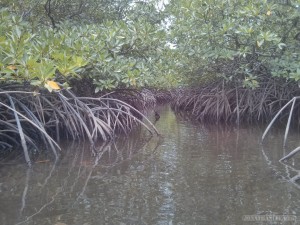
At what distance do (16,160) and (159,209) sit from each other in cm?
212

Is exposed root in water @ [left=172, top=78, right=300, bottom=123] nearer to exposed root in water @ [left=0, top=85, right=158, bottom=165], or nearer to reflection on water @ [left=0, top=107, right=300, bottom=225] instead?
reflection on water @ [left=0, top=107, right=300, bottom=225]

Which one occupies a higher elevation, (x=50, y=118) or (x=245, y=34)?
(x=245, y=34)

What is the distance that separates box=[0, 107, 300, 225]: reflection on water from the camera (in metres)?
2.65

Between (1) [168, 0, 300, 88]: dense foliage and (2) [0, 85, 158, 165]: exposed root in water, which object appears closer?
(2) [0, 85, 158, 165]: exposed root in water

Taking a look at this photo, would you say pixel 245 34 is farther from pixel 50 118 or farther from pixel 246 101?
pixel 50 118

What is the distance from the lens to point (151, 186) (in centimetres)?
330

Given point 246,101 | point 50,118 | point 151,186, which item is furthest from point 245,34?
point 151,186

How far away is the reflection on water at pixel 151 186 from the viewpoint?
2.65 m

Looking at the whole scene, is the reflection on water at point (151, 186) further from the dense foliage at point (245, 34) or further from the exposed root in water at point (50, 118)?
the dense foliage at point (245, 34)

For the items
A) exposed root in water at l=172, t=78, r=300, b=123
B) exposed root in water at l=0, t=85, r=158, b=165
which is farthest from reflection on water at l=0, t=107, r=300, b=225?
exposed root in water at l=172, t=78, r=300, b=123

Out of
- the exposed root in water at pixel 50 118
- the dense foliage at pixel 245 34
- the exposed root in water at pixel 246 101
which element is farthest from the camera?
the exposed root in water at pixel 246 101

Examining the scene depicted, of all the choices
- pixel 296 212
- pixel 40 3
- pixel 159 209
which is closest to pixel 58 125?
pixel 40 3

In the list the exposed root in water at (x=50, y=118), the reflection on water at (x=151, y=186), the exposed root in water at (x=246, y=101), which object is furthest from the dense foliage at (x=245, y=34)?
the exposed root in water at (x=50, y=118)

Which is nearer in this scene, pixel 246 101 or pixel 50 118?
pixel 50 118
